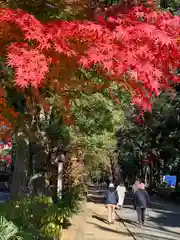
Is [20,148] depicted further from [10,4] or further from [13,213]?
[10,4]

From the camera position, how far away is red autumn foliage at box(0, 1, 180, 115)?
12.1 feet

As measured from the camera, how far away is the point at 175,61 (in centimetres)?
419

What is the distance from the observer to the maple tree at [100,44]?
3.68 m

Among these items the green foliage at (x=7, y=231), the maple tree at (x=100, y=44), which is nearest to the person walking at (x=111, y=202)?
the green foliage at (x=7, y=231)

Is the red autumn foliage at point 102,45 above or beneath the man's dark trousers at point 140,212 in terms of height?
above

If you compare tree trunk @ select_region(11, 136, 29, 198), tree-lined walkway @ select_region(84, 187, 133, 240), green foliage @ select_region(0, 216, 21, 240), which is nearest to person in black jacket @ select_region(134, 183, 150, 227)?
tree-lined walkway @ select_region(84, 187, 133, 240)

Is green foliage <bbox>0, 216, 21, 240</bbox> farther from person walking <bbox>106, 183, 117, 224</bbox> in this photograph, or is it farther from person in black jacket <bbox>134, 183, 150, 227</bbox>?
person walking <bbox>106, 183, 117, 224</bbox>

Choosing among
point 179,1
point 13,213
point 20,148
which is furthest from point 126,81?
point 20,148

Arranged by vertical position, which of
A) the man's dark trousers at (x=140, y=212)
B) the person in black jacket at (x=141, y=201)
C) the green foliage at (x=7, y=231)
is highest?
the green foliage at (x=7, y=231)

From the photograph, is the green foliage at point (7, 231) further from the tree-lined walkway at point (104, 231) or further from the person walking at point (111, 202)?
the person walking at point (111, 202)

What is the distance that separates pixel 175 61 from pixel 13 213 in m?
4.92

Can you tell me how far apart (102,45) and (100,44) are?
3 cm

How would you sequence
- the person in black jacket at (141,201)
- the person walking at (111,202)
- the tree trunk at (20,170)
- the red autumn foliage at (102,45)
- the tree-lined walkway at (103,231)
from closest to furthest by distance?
the red autumn foliage at (102,45), the tree trunk at (20,170), the tree-lined walkway at (103,231), the person in black jacket at (141,201), the person walking at (111,202)

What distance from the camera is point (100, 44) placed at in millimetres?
3771
